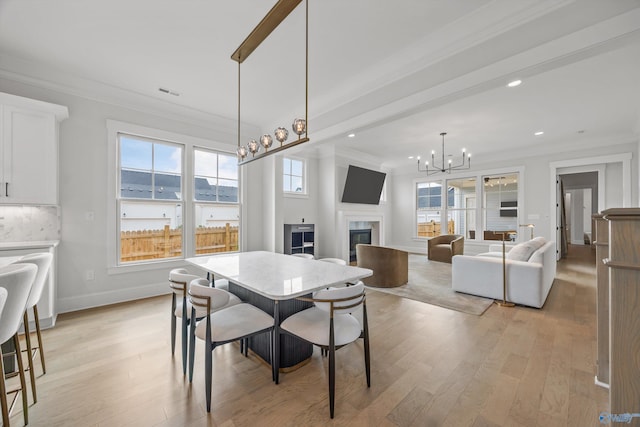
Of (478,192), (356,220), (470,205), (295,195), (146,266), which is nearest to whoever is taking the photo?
(146,266)

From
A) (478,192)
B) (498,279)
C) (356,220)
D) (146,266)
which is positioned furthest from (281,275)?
(478,192)

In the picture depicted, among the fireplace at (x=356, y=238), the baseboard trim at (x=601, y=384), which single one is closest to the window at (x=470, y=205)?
the fireplace at (x=356, y=238)

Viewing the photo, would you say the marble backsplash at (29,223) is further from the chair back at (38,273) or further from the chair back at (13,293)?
the chair back at (13,293)

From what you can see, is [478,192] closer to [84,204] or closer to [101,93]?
[101,93]

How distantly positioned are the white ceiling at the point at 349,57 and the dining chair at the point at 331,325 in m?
2.02

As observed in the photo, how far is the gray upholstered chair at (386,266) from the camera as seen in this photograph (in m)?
3.98

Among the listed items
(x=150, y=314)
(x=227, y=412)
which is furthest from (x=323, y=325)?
(x=150, y=314)

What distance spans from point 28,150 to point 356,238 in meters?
5.78

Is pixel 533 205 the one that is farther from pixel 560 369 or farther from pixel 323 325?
pixel 323 325

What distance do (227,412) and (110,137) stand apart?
3565 mm

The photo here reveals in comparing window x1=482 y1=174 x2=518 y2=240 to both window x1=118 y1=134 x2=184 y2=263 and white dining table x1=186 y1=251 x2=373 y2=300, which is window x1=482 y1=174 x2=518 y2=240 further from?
window x1=118 y1=134 x2=184 y2=263

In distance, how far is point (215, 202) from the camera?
4258mm

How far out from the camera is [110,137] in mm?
3316

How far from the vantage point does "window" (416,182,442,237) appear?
750 cm
